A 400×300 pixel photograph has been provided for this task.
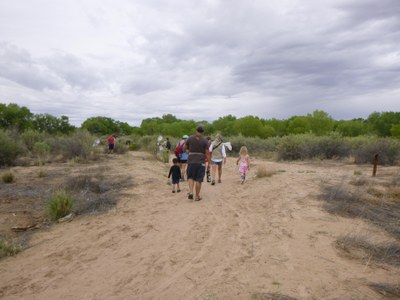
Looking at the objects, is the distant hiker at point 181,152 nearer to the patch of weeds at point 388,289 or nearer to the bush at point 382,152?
the patch of weeds at point 388,289

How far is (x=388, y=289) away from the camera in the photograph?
11.8 ft

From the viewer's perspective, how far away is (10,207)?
8883 millimetres

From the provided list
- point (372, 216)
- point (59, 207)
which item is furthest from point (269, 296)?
point (59, 207)

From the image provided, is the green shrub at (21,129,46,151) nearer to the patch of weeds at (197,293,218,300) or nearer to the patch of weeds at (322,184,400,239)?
the patch of weeds at (322,184,400,239)

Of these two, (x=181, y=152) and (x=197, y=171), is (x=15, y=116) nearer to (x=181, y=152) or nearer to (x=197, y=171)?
(x=181, y=152)

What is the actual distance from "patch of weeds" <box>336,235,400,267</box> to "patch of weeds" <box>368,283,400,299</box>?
68 cm

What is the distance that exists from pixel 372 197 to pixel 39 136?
26.9 metres

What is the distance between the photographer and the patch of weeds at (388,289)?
3.56 m

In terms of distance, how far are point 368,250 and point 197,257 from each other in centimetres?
266

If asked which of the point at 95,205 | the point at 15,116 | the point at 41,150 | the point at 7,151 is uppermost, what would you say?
the point at 15,116

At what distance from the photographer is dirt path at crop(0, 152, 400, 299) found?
3.93m

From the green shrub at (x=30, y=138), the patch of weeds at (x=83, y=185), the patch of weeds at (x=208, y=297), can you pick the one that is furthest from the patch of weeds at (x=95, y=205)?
the green shrub at (x=30, y=138)

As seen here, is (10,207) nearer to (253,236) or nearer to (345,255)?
(253,236)

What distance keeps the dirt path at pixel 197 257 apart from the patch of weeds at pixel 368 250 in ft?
0.70
